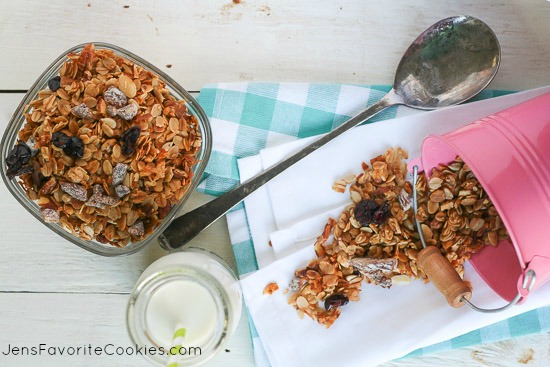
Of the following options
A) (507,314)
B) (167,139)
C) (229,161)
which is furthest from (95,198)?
(507,314)

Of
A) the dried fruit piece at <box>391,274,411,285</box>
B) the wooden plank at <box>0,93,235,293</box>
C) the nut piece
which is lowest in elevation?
the wooden plank at <box>0,93,235,293</box>

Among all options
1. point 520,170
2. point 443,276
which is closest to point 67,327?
point 443,276

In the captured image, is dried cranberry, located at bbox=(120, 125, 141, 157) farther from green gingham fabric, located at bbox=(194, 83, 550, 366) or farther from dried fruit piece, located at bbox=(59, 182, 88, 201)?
green gingham fabric, located at bbox=(194, 83, 550, 366)

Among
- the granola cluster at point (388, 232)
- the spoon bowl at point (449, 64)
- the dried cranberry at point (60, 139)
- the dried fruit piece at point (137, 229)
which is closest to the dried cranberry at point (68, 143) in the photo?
the dried cranberry at point (60, 139)

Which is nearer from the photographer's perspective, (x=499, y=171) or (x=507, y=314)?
(x=499, y=171)

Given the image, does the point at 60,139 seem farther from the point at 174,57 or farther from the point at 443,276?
the point at 443,276

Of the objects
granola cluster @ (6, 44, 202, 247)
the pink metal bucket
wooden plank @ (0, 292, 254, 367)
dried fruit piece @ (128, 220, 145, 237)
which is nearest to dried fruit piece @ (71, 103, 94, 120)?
granola cluster @ (6, 44, 202, 247)

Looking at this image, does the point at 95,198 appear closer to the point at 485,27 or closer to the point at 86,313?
the point at 86,313
